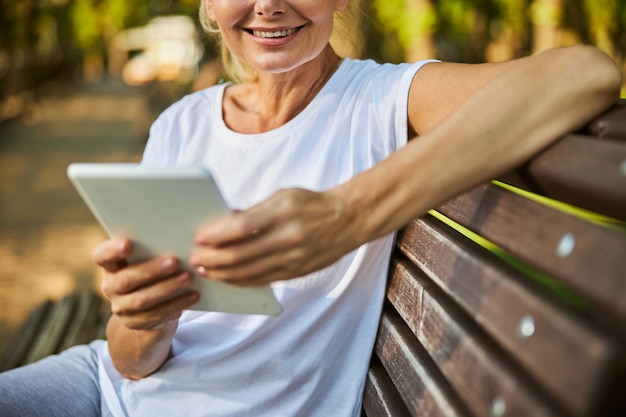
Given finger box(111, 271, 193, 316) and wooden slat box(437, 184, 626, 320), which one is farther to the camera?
finger box(111, 271, 193, 316)

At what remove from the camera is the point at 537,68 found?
4.09ft

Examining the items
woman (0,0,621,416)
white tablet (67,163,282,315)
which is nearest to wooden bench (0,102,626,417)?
woman (0,0,621,416)

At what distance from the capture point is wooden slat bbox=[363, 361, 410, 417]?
157 cm

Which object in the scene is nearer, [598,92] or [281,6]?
[598,92]

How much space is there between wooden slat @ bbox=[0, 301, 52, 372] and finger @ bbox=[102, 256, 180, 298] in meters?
1.71

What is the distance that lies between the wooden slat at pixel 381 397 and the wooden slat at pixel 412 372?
0.03m

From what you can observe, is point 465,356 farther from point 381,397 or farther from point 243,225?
point 381,397

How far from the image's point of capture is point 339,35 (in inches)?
98.0

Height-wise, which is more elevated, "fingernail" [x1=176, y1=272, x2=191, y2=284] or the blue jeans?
"fingernail" [x1=176, y1=272, x2=191, y2=284]

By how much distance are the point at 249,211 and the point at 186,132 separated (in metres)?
1.05

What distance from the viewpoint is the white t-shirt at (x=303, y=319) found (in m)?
1.79

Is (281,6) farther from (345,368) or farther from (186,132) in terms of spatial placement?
(345,368)

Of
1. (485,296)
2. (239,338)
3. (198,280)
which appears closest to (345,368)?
(239,338)

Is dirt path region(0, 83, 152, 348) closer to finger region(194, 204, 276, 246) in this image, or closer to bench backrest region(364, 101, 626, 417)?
bench backrest region(364, 101, 626, 417)
